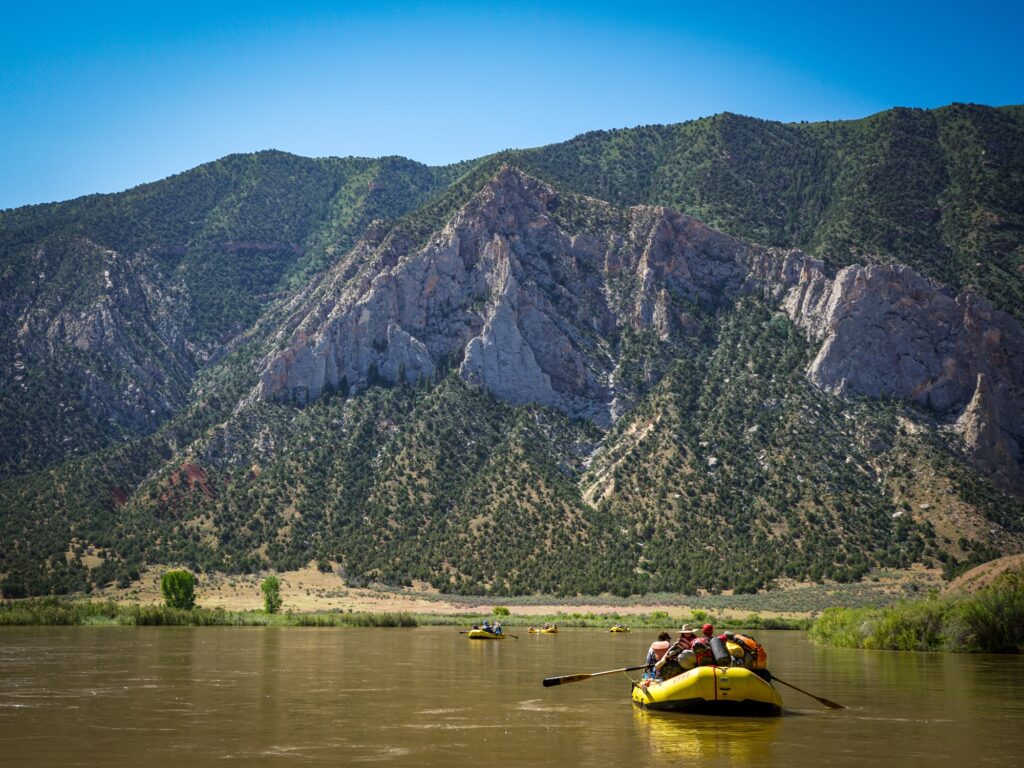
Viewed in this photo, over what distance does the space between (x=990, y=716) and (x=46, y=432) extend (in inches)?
4994

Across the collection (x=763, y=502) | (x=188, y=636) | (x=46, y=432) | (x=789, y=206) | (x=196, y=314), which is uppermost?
(x=789, y=206)

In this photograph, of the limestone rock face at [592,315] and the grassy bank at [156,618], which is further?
the limestone rock face at [592,315]

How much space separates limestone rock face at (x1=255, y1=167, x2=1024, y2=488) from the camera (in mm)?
118750

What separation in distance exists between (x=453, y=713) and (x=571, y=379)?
103257mm

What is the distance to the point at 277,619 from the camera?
76188 mm

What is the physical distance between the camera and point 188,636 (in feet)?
201

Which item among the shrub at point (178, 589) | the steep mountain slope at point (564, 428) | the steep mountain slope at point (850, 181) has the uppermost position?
the steep mountain slope at point (850, 181)

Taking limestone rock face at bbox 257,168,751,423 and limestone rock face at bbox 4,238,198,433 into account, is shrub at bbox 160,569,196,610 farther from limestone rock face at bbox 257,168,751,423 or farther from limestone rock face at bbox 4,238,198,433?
limestone rock face at bbox 4,238,198,433

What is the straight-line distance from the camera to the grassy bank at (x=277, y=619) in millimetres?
72688

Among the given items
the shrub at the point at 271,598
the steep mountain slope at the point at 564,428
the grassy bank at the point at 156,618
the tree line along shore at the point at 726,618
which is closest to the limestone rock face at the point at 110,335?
the steep mountain slope at the point at 564,428

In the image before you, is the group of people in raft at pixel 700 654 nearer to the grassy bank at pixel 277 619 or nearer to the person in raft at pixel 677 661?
the person in raft at pixel 677 661

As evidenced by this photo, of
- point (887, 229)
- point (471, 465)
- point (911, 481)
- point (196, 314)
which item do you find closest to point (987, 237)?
point (887, 229)

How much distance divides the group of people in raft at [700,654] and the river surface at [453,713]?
1.46 metres

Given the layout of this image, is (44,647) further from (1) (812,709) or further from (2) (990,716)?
(2) (990,716)
